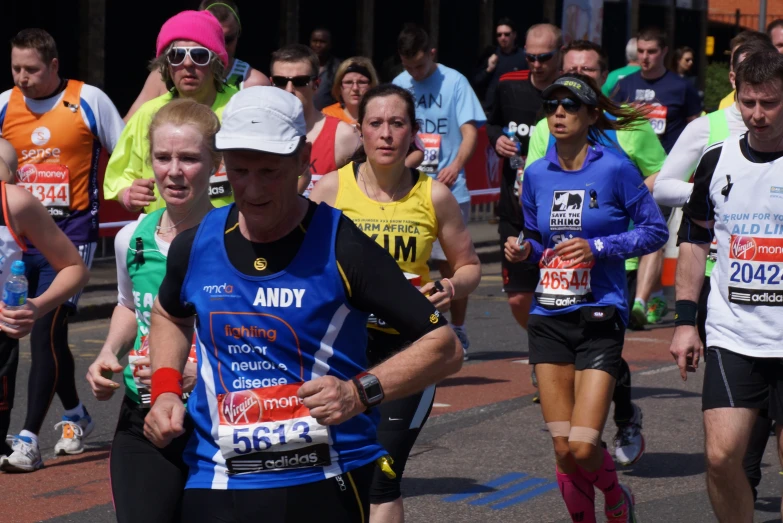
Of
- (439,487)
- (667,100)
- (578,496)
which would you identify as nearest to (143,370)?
(578,496)

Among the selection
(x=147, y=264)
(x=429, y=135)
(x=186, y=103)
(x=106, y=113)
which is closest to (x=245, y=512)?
(x=147, y=264)

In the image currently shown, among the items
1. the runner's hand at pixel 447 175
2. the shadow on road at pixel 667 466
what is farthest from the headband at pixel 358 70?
the shadow on road at pixel 667 466

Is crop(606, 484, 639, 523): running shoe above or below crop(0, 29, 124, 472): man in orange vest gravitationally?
below

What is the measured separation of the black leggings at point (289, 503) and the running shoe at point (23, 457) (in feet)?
11.6

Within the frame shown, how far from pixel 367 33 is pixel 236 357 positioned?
19.0 meters

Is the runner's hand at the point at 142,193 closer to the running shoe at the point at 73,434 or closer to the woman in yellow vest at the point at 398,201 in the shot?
the woman in yellow vest at the point at 398,201

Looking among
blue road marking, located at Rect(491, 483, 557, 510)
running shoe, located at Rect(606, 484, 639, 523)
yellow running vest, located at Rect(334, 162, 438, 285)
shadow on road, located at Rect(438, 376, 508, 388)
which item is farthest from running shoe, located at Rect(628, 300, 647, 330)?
yellow running vest, located at Rect(334, 162, 438, 285)

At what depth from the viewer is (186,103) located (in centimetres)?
460

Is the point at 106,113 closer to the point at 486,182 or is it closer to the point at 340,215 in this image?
the point at 340,215

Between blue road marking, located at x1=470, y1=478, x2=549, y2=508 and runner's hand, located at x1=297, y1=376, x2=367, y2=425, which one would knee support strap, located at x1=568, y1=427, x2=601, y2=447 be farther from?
runner's hand, located at x1=297, y1=376, x2=367, y2=425

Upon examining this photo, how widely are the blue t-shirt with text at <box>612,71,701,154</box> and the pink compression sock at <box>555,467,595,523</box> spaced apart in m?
6.85

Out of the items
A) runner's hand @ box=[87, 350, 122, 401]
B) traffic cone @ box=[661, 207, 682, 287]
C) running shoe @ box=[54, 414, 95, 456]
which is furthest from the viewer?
traffic cone @ box=[661, 207, 682, 287]

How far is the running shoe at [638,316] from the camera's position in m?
11.2

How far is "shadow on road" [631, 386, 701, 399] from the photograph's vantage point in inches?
346
